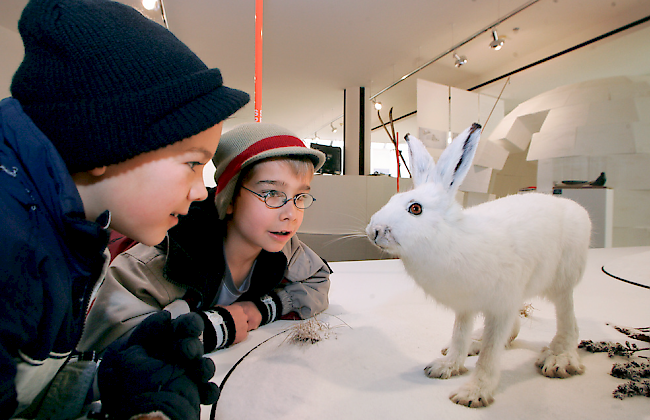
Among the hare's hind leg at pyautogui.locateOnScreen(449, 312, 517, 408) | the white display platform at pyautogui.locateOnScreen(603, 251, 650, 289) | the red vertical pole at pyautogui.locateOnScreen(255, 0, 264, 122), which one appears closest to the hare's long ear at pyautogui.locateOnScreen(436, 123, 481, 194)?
the hare's hind leg at pyautogui.locateOnScreen(449, 312, 517, 408)

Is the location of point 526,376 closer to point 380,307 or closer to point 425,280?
point 425,280

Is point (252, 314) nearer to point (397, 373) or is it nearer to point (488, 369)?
point (397, 373)

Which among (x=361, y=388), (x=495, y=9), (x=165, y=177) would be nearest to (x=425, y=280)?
(x=361, y=388)

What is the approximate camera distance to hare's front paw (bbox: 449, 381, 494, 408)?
2.02 feet

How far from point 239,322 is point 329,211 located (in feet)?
7.31

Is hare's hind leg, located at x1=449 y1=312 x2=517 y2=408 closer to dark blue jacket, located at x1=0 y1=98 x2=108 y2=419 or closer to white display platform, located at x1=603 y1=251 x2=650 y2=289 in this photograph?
dark blue jacket, located at x1=0 y1=98 x2=108 y2=419

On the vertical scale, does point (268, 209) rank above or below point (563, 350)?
above

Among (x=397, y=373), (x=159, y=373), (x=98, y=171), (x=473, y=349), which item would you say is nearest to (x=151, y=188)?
(x=98, y=171)

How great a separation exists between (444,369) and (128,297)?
29.1 inches

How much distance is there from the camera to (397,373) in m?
0.74

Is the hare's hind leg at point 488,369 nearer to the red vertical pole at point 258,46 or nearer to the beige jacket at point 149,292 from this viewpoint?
the beige jacket at point 149,292

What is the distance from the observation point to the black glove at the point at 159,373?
0.45m

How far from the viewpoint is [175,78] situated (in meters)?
0.51

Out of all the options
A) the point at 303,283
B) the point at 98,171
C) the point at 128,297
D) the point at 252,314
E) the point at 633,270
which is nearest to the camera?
the point at 98,171
